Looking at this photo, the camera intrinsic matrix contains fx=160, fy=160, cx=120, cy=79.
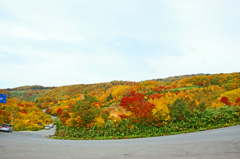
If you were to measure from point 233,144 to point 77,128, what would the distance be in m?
13.1

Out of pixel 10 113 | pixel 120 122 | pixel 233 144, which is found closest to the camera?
pixel 233 144

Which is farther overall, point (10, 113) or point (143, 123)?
point (10, 113)

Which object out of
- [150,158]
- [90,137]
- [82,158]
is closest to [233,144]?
[150,158]

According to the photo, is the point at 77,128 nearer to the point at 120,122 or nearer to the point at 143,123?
the point at 120,122

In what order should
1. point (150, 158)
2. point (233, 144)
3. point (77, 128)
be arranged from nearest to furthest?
point (150, 158) → point (233, 144) → point (77, 128)

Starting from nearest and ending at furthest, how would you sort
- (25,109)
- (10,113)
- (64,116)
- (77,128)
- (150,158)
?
(150,158), (77,128), (64,116), (10,113), (25,109)

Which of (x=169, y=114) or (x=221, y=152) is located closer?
(x=221, y=152)

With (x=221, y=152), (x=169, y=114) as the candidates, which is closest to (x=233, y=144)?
(x=221, y=152)

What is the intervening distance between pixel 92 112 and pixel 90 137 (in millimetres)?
2618

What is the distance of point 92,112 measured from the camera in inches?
632

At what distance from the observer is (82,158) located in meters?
5.46

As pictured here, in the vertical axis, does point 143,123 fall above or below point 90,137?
above

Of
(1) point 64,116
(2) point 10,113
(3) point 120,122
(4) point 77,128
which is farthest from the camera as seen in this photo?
(2) point 10,113

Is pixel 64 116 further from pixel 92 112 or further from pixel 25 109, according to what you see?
pixel 25 109
